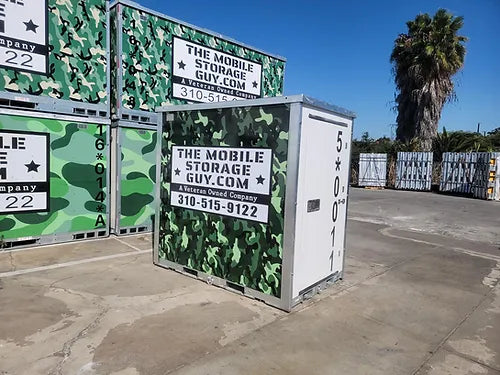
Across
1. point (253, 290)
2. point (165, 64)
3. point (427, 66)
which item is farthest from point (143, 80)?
point (427, 66)

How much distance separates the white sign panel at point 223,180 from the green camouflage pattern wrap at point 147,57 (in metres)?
2.79

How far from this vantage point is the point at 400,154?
2152 centimetres

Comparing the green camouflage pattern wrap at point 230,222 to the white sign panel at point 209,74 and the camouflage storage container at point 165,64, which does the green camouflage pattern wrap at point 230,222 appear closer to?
the camouflage storage container at point 165,64

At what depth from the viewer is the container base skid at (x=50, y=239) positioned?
595cm

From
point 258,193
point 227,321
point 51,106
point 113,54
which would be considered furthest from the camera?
point 113,54

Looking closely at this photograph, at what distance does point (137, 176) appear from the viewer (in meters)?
7.33

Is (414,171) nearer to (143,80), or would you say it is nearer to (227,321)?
(143,80)

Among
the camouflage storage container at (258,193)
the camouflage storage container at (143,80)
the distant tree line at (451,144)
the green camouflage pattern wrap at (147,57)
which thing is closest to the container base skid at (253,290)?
the camouflage storage container at (258,193)

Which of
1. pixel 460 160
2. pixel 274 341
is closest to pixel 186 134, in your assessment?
pixel 274 341

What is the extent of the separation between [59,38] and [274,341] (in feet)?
19.2

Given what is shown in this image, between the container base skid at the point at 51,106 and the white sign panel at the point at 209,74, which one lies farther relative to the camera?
→ the white sign panel at the point at 209,74

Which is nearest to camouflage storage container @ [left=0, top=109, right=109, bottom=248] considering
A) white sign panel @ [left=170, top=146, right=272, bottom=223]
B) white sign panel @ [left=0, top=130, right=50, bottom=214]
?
white sign panel @ [left=0, top=130, right=50, bottom=214]

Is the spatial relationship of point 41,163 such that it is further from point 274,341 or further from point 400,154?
point 400,154

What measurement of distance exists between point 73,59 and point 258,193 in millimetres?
4444
